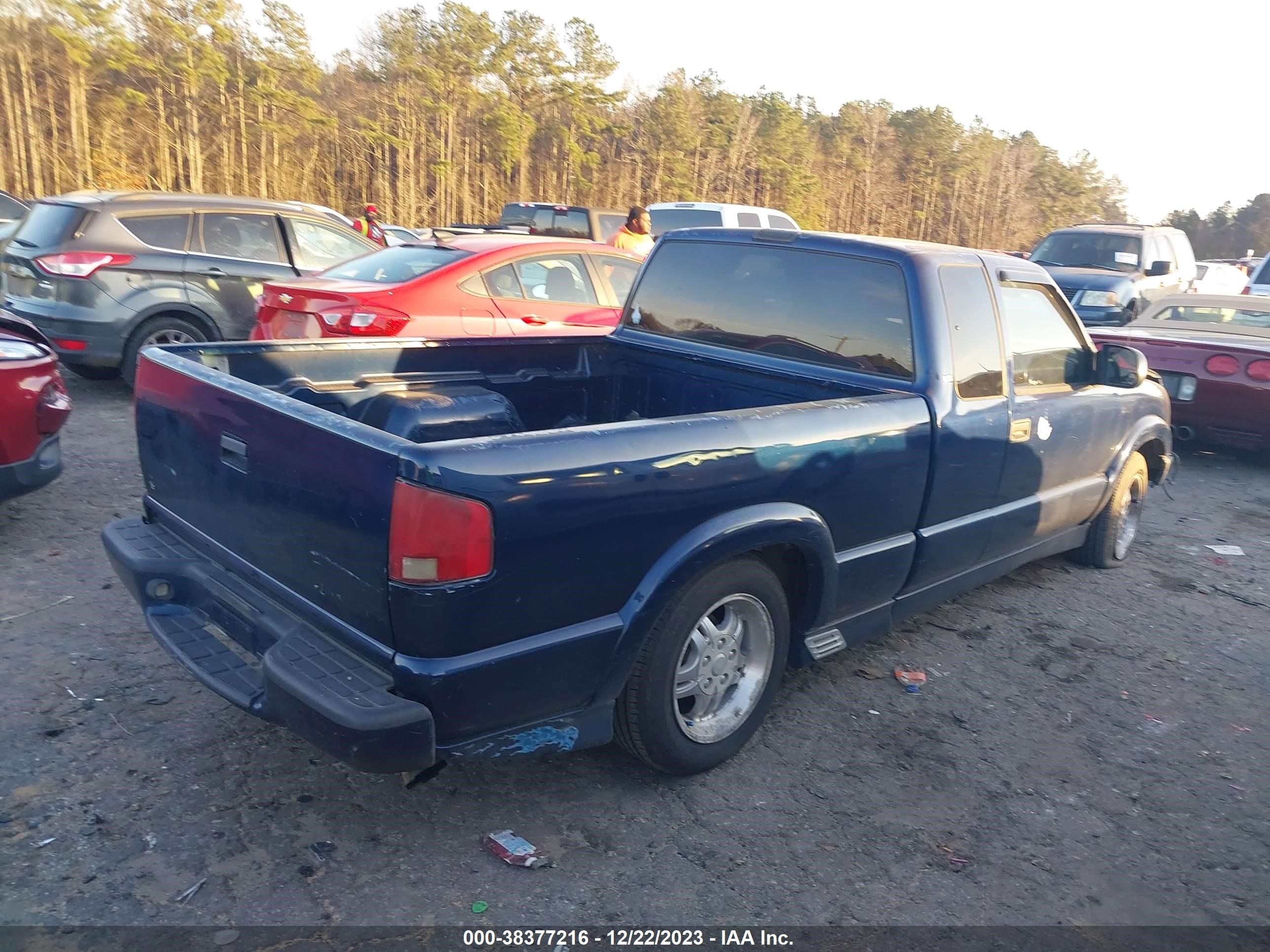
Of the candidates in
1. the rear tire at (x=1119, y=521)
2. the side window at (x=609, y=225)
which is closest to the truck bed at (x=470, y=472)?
the rear tire at (x=1119, y=521)

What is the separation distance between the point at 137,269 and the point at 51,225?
77 cm

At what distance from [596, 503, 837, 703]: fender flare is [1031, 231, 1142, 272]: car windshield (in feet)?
38.9

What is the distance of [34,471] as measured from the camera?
15.7 feet

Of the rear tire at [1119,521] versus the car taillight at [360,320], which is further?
the car taillight at [360,320]

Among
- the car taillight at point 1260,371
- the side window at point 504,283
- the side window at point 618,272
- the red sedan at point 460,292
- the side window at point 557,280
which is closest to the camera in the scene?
the red sedan at point 460,292

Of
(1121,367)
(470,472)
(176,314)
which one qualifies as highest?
(1121,367)

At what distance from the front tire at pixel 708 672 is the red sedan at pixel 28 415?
11.3 ft

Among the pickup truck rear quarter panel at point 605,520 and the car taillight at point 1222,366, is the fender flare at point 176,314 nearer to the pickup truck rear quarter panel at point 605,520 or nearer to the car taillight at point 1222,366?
the pickup truck rear quarter panel at point 605,520

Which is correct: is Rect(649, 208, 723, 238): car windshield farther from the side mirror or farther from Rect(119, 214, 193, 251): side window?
the side mirror

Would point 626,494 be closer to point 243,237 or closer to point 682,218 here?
point 243,237

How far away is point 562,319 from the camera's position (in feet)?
24.4

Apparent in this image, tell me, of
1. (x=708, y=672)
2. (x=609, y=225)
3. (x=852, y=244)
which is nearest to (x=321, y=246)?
(x=852, y=244)

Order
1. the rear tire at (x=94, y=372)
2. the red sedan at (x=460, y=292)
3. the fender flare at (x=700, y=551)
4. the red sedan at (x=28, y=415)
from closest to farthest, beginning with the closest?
1. the fender flare at (x=700, y=551)
2. the red sedan at (x=28, y=415)
3. the red sedan at (x=460, y=292)
4. the rear tire at (x=94, y=372)

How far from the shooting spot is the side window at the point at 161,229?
26.1 feet
